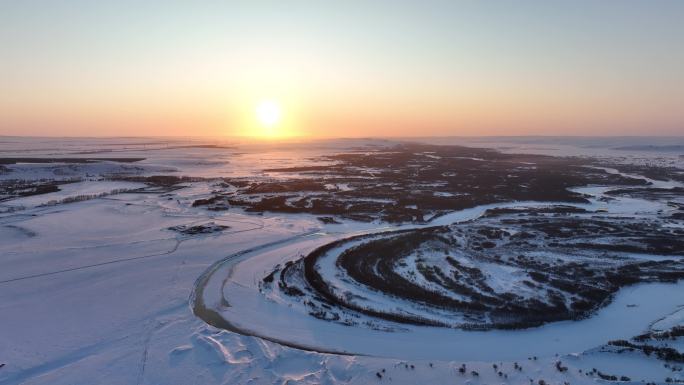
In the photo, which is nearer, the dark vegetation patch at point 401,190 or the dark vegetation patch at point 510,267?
the dark vegetation patch at point 510,267

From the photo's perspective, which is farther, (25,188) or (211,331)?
(25,188)

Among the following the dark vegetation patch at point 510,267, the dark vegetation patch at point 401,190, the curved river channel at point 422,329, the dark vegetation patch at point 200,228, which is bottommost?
the curved river channel at point 422,329

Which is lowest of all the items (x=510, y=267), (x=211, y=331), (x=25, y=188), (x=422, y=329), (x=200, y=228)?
(x=422, y=329)

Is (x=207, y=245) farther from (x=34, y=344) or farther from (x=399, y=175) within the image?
(x=399, y=175)

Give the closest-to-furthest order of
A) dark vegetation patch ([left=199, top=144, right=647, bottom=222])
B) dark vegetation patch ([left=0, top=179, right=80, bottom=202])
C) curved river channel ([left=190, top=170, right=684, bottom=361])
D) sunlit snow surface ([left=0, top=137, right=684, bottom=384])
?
sunlit snow surface ([left=0, top=137, right=684, bottom=384]) → curved river channel ([left=190, top=170, right=684, bottom=361]) → dark vegetation patch ([left=199, top=144, right=647, bottom=222]) → dark vegetation patch ([left=0, top=179, right=80, bottom=202])

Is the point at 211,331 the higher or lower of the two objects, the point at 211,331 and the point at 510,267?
the lower

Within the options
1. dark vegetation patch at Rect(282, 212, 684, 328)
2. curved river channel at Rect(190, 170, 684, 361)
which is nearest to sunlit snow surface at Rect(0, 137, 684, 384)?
curved river channel at Rect(190, 170, 684, 361)

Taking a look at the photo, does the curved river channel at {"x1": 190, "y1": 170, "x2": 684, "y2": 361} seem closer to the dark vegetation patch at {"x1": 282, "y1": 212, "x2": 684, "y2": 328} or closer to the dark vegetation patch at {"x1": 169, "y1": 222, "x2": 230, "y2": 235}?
the dark vegetation patch at {"x1": 282, "y1": 212, "x2": 684, "y2": 328}

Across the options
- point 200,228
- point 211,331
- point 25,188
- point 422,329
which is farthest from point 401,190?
point 25,188

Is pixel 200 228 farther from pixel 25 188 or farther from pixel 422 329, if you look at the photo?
pixel 25 188

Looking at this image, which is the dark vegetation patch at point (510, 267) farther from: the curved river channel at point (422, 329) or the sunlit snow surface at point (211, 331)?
the sunlit snow surface at point (211, 331)

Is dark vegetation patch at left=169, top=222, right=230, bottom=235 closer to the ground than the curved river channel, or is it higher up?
higher up

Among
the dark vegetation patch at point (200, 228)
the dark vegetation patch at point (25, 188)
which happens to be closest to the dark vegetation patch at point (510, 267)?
the dark vegetation patch at point (200, 228)
